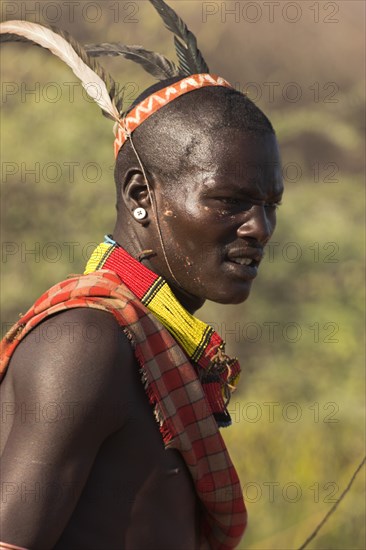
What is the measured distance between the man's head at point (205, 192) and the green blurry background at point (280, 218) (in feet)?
15.1

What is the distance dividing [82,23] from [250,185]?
Answer: 19.0ft

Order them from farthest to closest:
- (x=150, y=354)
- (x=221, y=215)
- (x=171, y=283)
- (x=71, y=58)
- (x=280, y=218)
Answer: (x=280, y=218) < (x=71, y=58) < (x=171, y=283) < (x=221, y=215) < (x=150, y=354)

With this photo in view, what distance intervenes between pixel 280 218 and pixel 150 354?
5.57m

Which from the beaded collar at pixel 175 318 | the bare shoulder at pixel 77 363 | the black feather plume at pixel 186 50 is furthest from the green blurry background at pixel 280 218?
the bare shoulder at pixel 77 363

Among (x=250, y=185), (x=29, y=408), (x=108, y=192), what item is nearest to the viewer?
(x=29, y=408)

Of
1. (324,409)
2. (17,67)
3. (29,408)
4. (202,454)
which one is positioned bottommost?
(324,409)

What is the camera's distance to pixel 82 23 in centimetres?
799

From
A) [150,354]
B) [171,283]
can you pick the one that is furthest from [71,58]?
[150,354]

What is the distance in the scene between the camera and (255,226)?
8.54 ft

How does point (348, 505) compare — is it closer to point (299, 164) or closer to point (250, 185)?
point (299, 164)

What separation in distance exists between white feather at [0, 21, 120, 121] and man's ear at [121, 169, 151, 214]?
0.65 feet

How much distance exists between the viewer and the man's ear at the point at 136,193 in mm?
2701

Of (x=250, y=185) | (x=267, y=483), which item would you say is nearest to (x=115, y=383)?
(x=250, y=185)

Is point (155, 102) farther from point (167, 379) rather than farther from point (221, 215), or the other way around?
point (167, 379)
